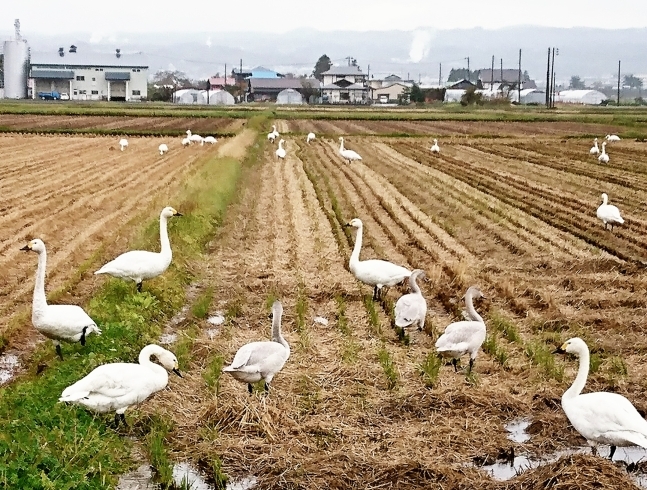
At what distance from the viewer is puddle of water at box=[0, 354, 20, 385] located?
823 cm

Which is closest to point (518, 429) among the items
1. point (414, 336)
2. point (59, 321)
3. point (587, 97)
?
point (414, 336)

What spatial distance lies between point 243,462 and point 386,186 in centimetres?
1881

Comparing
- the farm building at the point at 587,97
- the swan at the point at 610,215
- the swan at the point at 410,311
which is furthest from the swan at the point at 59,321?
the farm building at the point at 587,97

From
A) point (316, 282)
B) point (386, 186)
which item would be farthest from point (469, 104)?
point (316, 282)

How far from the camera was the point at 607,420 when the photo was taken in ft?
20.7

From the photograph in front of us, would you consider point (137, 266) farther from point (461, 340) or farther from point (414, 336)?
point (461, 340)

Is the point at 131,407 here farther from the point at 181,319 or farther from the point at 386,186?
the point at 386,186

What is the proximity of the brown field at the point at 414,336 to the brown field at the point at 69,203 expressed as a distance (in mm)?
2218

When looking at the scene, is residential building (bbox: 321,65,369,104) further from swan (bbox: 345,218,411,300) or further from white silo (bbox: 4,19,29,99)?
swan (bbox: 345,218,411,300)

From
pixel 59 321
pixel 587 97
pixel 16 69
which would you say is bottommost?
pixel 59 321

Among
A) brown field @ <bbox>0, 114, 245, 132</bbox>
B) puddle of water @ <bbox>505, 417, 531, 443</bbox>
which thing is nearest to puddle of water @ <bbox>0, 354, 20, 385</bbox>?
puddle of water @ <bbox>505, 417, 531, 443</bbox>

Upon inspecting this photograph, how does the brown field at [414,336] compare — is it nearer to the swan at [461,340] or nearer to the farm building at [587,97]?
the swan at [461,340]

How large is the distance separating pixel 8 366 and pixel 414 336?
4677 mm

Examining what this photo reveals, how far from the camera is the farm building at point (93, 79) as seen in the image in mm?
116062
